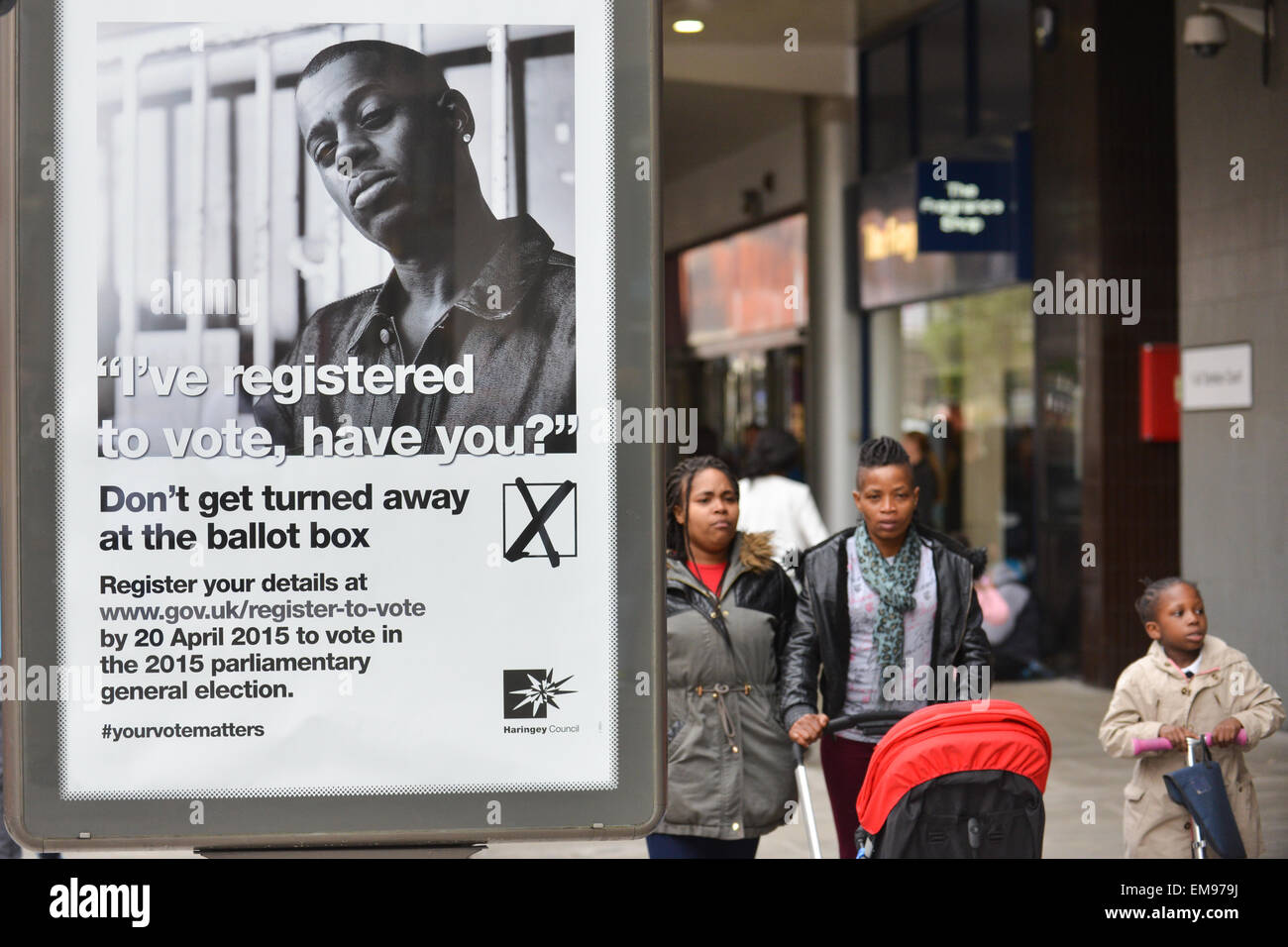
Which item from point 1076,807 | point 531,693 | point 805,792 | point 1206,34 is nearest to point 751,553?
point 805,792

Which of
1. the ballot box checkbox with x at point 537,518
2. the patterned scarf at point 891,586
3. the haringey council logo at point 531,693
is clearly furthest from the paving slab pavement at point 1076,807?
the ballot box checkbox with x at point 537,518

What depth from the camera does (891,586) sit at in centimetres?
494

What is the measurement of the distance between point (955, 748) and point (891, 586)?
1.06 meters

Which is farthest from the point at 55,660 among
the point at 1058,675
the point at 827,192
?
the point at 827,192

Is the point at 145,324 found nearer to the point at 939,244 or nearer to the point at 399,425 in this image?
the point at 399,425

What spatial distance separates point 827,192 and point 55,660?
15.0 m

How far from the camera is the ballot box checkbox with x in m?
3.20

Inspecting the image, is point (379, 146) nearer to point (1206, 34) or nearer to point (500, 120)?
point (500, 120)

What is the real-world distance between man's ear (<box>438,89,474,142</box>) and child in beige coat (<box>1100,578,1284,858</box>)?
9.91 ft

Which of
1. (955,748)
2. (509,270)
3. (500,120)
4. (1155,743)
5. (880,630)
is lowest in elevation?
(1155,743)

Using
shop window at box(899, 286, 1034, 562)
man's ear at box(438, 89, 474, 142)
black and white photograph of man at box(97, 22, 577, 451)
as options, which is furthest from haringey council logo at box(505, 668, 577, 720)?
shop window at box(899, 286, 1034, 562)

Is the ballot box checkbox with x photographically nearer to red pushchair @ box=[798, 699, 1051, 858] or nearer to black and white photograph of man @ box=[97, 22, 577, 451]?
black and white photograph of man @ box=[97, 22, 577, 451]

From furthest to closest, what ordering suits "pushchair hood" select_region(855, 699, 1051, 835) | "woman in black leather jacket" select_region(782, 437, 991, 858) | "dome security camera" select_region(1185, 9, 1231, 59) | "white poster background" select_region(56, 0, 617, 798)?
"dome security camera" select_region(1185, 9, 1231, 59), "woman in black leather jacket" select_region(782, 437, 991, 858), "pushchair hood" select_region(855, 699, 1051, 835), "white poster background" select_region(56, 0, 617, 798)

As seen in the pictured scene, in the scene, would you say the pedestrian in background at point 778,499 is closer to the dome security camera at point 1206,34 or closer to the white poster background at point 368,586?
the dome security camera at point 1206,34
